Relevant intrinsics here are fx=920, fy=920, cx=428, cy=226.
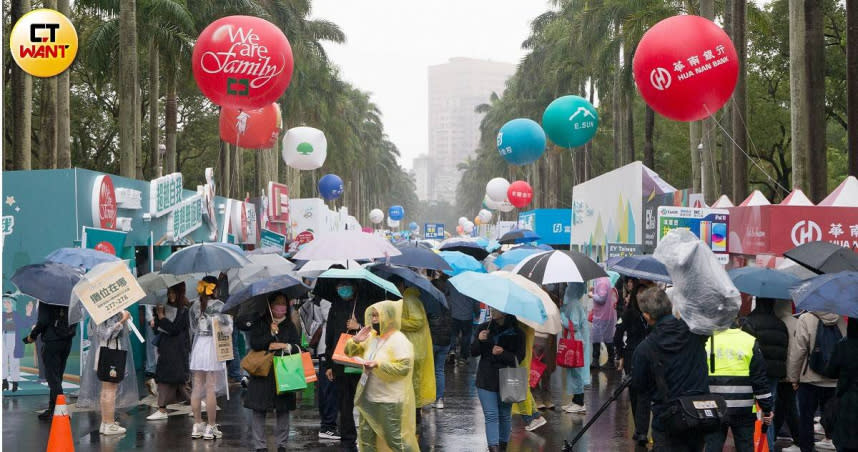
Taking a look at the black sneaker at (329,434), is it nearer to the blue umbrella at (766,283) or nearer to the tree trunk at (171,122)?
the blue umbrella at (766,283)

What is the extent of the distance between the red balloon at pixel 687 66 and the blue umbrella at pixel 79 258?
22.8ft

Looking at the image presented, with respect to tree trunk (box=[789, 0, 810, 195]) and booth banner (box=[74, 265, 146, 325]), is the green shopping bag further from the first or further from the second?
tree trunk (box=[789, 0, 810, 195])

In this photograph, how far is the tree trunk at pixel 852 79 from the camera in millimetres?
14680

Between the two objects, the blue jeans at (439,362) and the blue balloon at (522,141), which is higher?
the blue balloon at (522,141)

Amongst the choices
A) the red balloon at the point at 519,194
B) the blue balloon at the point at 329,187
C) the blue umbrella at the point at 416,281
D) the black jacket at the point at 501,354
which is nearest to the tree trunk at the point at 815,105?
the blue umbrella at the point at 416,281

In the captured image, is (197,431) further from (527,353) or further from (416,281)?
A: (527,353)

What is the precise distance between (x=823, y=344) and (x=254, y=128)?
46.2 ft

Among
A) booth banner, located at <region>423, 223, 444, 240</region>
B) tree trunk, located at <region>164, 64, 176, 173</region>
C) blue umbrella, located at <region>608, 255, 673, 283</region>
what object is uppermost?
tree trunk, located at <region>164, 64, 176, 173</region>

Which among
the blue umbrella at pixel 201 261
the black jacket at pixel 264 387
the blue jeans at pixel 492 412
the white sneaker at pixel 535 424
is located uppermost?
the blue umbrella at pixel 201 261

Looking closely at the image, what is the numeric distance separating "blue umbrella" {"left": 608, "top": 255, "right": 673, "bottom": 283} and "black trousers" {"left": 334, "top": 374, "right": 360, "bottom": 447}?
3.05m

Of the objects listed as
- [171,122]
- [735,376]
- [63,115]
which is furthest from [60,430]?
[171,122]

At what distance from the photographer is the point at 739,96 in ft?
75.6

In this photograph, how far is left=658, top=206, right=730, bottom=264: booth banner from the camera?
11.8 metres

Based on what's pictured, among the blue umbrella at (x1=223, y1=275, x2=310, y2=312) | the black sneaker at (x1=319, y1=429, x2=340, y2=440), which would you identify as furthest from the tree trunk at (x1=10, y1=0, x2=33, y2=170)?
the blue umbrella at (x1=223, y1=275, x2=310, y2=312)
